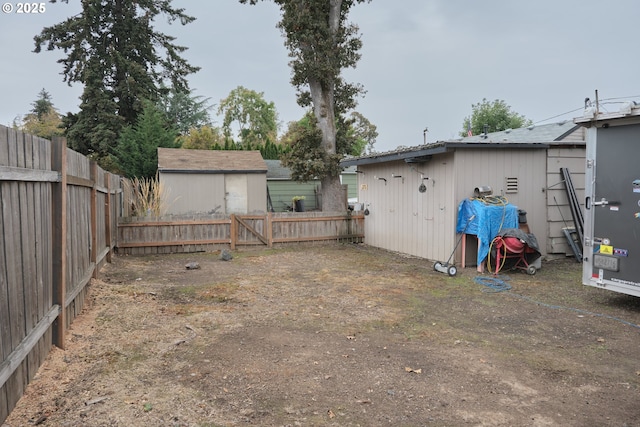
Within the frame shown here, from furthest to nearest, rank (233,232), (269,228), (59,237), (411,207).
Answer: (269,228)
(233,232)
(411,207)
(59,237)

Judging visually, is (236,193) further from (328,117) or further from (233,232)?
(233,232)

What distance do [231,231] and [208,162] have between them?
7.67 metres

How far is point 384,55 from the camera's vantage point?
19.6 metres

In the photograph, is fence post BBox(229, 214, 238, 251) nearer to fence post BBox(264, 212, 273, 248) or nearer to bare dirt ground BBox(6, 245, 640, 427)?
fence post BBox(264, 212, 273, 248)

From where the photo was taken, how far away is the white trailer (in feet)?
17.2

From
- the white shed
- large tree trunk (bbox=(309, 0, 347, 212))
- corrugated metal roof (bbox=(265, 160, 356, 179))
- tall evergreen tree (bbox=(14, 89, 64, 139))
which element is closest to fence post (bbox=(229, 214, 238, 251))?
large tree trunk (bbox=(309, 0, 347, 212))

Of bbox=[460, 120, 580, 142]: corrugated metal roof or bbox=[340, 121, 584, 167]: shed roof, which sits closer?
bbox=[340, 121, 584, 167]: shed roof

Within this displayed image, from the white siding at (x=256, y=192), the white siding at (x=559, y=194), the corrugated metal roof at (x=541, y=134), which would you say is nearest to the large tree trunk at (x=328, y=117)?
the corrugated metal roof at (x=541, y=134)

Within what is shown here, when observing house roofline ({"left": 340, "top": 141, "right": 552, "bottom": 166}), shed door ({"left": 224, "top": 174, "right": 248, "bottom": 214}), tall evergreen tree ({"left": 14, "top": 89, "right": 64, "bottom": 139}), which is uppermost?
tall evergreen tree ({"left": 14, "top": 89, "right": 64, "bottom": 139})

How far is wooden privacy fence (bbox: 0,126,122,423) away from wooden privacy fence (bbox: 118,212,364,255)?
6311mm

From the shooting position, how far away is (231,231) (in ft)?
38.0

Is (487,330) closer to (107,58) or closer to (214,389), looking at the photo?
(214,389)

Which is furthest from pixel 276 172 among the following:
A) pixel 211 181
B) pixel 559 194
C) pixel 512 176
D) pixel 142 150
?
pixel 559 194

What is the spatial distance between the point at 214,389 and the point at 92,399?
2.76ft
